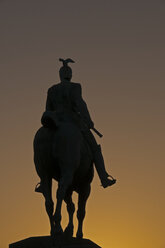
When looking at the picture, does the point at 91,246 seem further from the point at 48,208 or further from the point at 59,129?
the point at 59,129

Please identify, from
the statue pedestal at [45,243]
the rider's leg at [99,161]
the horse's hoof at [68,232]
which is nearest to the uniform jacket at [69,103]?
the rider's leg at [99,161]

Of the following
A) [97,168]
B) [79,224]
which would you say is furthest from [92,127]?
[79,224]

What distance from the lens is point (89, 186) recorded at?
2486 centimetres

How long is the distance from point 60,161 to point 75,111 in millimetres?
1698

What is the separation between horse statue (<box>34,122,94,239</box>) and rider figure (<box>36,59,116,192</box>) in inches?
9.1

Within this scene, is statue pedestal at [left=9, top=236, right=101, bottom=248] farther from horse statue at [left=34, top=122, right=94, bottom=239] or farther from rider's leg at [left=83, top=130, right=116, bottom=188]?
rider's leg at [left=83, top=130, right=116, bottom=188]

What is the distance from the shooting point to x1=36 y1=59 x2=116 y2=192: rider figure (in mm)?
24047

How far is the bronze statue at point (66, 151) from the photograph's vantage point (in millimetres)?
23234

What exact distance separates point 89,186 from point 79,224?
1126 mm

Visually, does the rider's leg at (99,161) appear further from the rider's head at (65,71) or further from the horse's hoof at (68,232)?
the rider's head at (65,71)

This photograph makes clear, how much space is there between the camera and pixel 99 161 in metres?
24.0

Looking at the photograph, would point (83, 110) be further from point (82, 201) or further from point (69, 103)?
point (82, 201)

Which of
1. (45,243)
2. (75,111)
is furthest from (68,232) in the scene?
(75,111)

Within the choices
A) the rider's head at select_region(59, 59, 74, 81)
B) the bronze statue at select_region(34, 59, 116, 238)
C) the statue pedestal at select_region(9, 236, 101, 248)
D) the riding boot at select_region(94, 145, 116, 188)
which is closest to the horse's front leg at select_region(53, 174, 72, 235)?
the bronze statue at select_region(34, 59, 116, 238)
